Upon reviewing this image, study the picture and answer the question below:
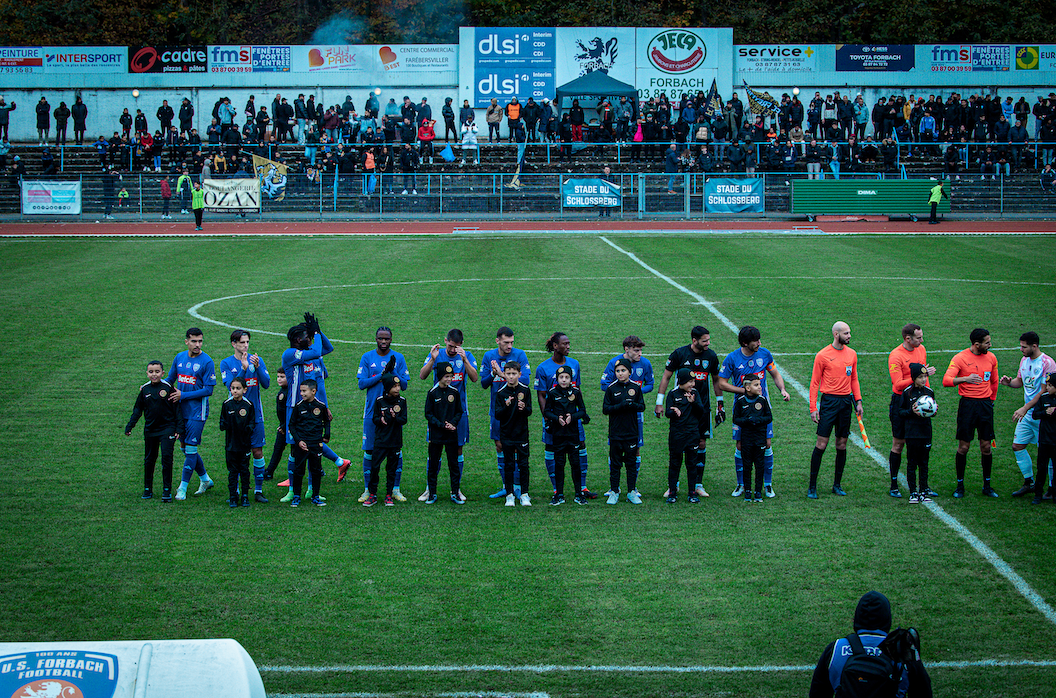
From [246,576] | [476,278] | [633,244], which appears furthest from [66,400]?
[633,244]

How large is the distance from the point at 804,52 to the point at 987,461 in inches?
1797

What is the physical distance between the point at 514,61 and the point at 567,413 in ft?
144

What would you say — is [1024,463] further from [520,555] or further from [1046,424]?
[520,555]

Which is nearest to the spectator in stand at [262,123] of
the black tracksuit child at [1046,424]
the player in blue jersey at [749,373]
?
the player in blue jersey at [749,373]

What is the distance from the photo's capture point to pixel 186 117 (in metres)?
49.5

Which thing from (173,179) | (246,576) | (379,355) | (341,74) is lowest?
(246,576)

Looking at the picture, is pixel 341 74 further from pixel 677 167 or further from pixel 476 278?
pixel 476 278

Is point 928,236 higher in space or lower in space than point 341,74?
lower

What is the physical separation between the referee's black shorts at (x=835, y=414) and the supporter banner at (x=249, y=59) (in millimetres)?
47117

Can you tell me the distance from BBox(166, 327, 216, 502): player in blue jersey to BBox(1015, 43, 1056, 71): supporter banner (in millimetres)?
53096

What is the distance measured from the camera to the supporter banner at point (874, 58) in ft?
175

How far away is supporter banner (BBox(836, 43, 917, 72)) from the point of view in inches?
2096

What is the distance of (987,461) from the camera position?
→ 11828 millimetres

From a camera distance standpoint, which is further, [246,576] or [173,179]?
[173,179]
